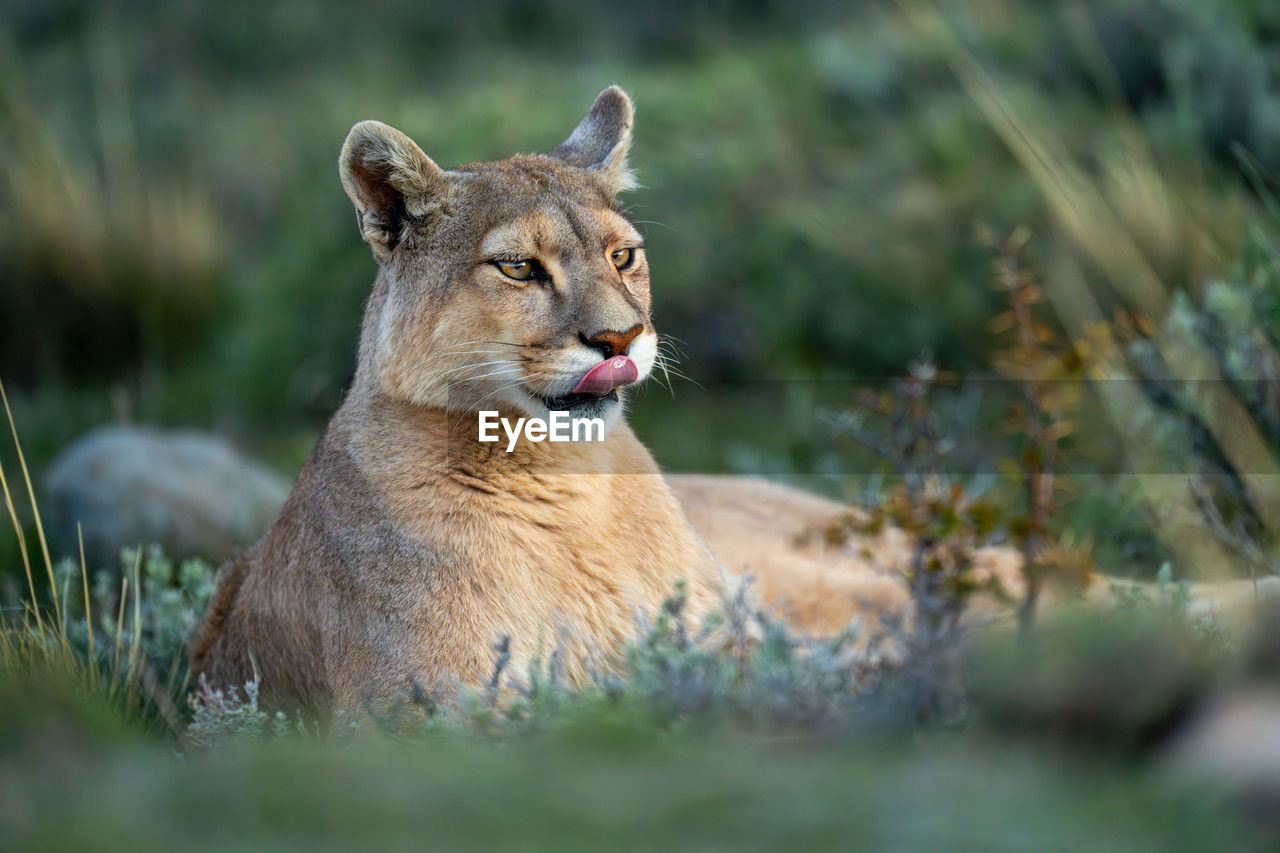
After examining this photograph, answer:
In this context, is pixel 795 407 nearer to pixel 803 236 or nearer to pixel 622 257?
pixel 803 236

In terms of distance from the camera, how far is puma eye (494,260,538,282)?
357 cm

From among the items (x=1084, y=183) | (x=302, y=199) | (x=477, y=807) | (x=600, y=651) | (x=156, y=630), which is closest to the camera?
(x=477, y=807)

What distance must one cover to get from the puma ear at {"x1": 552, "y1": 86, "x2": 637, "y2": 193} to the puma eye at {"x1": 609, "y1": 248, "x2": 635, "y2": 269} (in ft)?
0.88

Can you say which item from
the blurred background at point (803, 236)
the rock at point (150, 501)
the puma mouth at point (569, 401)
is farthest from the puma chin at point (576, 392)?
the rock at point (150, 501)

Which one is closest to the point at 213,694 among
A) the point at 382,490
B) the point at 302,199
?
the point at 382,490

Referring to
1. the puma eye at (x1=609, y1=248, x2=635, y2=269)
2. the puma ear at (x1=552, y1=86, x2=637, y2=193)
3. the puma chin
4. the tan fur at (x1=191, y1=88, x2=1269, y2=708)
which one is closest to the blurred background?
the puma ear at (x1=552, y1=86, x2=637, y2=193)

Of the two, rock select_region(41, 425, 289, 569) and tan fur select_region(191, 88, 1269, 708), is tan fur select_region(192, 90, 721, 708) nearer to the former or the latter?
tan fur select_region(191, 88, 1269, 708)

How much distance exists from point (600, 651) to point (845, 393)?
4.63 metres

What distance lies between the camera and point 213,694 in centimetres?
357

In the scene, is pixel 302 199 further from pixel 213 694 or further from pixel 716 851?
pixel 716 851

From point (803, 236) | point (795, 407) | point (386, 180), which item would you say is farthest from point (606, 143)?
point (803, 236)

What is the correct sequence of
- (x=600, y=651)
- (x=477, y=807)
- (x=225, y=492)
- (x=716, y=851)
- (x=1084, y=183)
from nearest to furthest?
1. (x=716, y=851)
2. (x=477, y=807)
3. (x=600, y=651)
4. (x=1084, y=183)
5. (x=225, y=492)

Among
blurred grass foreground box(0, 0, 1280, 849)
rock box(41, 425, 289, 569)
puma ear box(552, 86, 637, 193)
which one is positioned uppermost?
puma ear box(552, 86, 637, 193)

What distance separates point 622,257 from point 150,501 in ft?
10.8
